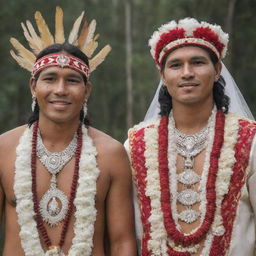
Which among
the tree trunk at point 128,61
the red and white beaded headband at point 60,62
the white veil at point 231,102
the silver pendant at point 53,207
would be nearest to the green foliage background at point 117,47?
the tree trunk at point 128,61

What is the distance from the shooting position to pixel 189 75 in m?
4.55

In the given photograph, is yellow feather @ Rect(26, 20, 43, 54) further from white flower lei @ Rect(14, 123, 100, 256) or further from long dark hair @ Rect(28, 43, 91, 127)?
white flower lei @ Rect(14, 123, 100, 256)

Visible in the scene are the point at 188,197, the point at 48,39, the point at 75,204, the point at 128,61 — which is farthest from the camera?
the point at 128,61

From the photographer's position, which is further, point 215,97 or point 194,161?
point 215,97

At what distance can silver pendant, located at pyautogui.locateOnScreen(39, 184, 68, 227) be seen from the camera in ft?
14.5

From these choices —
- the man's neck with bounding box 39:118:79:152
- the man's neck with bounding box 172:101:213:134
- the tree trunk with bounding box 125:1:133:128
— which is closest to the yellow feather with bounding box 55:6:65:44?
the man's neck with bounding box 39:118:79:152

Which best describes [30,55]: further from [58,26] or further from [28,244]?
[28,244]

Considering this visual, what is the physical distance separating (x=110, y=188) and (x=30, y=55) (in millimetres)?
1274

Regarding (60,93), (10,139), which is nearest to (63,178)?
(10,139)

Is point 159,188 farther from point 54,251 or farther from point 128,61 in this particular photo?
point 128,61

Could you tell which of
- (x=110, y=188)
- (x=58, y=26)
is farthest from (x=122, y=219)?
(x=58, y=26)

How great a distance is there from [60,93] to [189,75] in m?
0.98

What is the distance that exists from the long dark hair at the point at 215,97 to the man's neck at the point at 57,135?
0.79 metres

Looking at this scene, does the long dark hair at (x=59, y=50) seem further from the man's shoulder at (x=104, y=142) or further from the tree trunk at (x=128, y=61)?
the tree trunk at (x=128, y=61)
